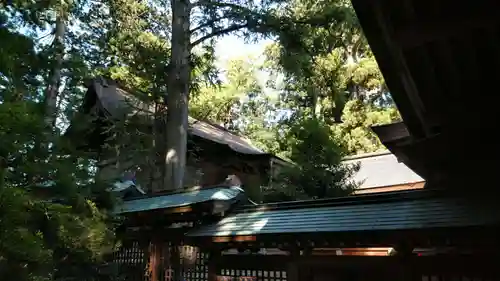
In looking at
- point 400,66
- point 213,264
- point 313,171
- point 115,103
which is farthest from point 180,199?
point 115,103

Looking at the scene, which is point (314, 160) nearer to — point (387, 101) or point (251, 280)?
point (251, 280)

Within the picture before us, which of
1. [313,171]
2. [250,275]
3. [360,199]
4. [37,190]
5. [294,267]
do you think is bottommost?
[250,275]

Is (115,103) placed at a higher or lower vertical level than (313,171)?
higher

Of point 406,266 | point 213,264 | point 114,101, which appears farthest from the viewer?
point 114,101

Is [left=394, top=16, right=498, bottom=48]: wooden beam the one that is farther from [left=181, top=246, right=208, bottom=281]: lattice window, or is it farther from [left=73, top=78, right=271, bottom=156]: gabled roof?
[left=73, top=78, right=271, bottom=156]: gabled roof

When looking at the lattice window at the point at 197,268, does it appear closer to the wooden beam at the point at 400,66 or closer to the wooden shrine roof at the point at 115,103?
the wooden beam at the point at 400,66

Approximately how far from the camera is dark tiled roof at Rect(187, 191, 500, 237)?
371 cm

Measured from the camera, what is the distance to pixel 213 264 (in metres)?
5.60

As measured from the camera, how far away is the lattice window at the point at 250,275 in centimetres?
511

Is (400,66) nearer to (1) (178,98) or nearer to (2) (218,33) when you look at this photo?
(1) (178,98)

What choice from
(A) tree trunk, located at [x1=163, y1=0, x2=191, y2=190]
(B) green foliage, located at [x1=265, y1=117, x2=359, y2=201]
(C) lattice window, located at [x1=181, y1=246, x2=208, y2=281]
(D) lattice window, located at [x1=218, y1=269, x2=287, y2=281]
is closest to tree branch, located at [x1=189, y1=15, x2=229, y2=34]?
(A) tree trunk, located at [x1=163, y1=0, x2=191, y2=190]

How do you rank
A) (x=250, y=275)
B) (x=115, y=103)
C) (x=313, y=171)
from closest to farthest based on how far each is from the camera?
(x=250, y=275), (x=313, y=171), (x=115, y=103)

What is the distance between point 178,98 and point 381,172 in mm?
7790

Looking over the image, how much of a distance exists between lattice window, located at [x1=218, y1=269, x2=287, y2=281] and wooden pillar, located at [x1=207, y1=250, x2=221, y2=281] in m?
0.08
